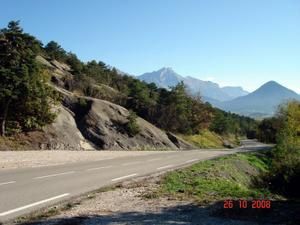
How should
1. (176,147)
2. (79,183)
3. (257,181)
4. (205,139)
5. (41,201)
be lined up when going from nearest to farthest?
(41,201) → (79,183) → (257,181) → (176,147) → (205,139)

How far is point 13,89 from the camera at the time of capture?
3462 cm

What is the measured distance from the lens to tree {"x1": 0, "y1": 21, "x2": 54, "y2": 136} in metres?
34.3

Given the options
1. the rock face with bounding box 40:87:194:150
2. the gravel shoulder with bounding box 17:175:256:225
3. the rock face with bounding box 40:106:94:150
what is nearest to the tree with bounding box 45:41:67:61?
the rock face with bounding box 40:87:194:150

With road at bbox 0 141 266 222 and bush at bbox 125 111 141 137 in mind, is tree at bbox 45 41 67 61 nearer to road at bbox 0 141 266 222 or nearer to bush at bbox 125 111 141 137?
bush at bbox 125 111 141 137

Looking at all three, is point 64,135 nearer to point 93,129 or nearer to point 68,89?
point 93,129

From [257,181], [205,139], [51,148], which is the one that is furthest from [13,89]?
[205,139]

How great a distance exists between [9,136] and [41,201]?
25129 mm

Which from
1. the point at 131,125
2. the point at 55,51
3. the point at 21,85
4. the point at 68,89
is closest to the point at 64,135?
the point at 21,85

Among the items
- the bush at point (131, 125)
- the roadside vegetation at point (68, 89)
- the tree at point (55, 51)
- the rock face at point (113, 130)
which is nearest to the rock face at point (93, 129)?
the rock face at point (113, 130)

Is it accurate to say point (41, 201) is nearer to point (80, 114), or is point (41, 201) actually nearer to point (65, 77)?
point (80, 114)

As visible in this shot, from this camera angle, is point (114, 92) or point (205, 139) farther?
point (205, 139)

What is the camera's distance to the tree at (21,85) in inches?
1352
